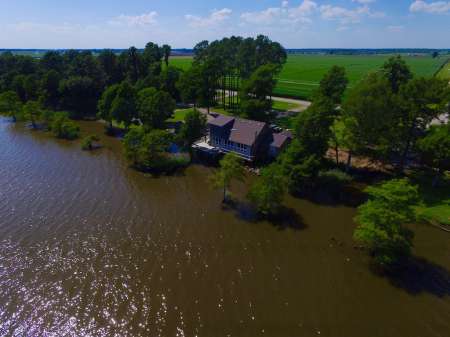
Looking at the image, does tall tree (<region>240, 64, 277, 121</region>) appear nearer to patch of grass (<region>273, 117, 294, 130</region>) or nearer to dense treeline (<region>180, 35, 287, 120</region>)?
dense treeline (<region>180, 35, 287, 120</region>)

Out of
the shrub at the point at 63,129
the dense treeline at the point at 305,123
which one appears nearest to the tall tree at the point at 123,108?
the dense treeline at the point at 305,123

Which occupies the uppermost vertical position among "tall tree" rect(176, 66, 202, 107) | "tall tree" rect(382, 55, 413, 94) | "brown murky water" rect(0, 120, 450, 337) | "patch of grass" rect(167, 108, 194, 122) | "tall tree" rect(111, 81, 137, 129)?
"tall tree" rect(382, 55, 413, 94)

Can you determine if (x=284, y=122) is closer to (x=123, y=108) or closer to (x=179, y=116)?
(x=179, y=116)

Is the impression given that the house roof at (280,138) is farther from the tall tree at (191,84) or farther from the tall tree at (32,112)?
the tall tree at (32,112)

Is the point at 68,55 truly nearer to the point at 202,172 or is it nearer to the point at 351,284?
the point at 202,172

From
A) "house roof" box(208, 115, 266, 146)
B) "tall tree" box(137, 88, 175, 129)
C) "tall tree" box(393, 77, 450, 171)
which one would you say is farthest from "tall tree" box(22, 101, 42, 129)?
"tall tree" box(393, 77, 450, 171)
